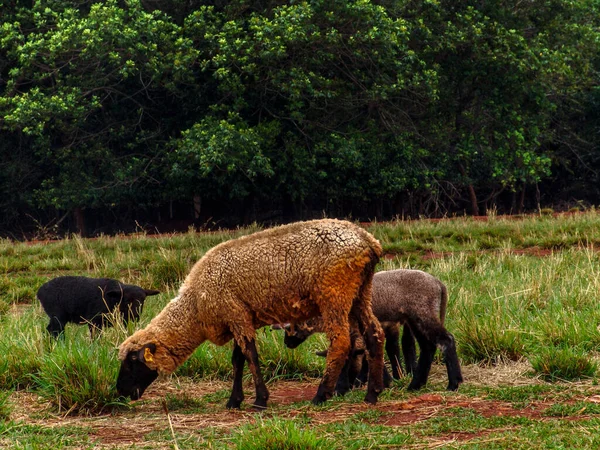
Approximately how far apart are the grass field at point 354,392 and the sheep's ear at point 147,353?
0.36m

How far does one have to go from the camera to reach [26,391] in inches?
314

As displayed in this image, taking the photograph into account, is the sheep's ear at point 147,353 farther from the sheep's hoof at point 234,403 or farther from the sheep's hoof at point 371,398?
the sheep's hoof at point 371,398

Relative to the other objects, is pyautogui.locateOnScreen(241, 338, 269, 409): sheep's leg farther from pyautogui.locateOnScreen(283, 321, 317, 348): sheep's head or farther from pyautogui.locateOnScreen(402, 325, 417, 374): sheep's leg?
pyautogui.locateOnScreen(402, 325, 417, 374): sheep's leg

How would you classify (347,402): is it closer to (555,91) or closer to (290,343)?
(290,343)

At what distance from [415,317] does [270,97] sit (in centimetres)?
1482

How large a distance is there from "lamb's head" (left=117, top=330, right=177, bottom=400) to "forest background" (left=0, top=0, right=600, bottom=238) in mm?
11139

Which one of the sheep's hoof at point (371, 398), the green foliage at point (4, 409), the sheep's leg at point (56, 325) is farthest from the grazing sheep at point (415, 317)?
the sheep's leg at point (56, 325)

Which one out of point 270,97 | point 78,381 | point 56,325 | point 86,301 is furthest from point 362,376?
point 270,97

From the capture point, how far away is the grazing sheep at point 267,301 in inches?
286

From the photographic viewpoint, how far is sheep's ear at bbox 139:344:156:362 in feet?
24.6

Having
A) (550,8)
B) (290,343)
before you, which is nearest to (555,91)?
(550,8)

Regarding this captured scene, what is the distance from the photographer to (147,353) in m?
7.50

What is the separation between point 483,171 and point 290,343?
68.9 feet

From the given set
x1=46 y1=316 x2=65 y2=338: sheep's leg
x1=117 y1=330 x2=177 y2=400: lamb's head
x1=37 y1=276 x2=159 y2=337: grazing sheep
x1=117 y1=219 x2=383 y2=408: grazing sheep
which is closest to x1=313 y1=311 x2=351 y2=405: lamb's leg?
x1=117 y1=219 x2=383 y2=408: grazing sheep
